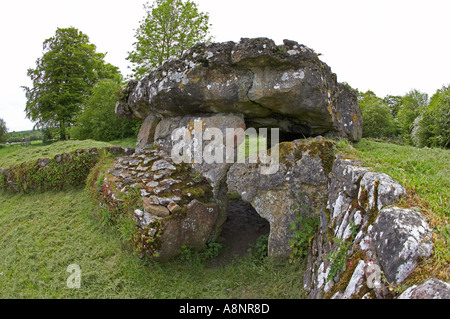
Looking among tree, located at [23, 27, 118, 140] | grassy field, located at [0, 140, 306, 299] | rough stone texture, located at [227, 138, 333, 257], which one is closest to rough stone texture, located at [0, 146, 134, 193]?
grassy field, located at [0, 140, 306, 299]

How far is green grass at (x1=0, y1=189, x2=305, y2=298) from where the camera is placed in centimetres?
414

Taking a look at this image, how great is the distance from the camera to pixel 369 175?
2.97 meters

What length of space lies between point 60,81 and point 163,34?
9.64 metres

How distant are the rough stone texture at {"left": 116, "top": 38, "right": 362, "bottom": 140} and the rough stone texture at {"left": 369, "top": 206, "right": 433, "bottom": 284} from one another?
136 inches

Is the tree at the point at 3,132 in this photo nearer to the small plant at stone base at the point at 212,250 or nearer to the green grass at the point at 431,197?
the small plant at stone base at the point at 212,250

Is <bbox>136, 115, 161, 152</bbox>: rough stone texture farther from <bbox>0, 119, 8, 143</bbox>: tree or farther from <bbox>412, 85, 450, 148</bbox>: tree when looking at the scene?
<bbox>0, 119, 8, 143</bbox>: tree

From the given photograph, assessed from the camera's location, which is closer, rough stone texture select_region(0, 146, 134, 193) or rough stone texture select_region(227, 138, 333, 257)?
rough stone texture select_region(227, 138, 333, 257)

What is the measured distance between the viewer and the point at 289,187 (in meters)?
4.43

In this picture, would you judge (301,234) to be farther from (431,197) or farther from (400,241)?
(400,241)

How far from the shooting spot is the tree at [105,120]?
52.8ft

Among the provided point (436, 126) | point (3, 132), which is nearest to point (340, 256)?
point (436, 126)

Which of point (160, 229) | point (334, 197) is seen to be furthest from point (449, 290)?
point (160, 229)

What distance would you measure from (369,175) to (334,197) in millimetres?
773

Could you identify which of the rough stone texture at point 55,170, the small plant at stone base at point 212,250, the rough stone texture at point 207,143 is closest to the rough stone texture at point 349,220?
the small plant at stone base at point 212,250
